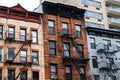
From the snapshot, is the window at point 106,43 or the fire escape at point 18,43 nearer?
the fire escape at point 18,43

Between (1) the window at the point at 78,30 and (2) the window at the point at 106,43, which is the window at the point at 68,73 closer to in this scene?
(1) the window at the point at 78,30

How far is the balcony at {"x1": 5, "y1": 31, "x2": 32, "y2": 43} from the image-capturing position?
4237 cm

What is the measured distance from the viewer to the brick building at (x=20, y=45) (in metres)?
41.5

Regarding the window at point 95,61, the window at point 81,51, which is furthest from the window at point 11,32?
the window at point 95,61

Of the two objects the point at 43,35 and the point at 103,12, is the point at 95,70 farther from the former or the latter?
the point at 103,12

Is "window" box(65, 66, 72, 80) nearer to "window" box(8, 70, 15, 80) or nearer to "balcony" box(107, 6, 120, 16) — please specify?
"window" box(8, 70, 15, 80)

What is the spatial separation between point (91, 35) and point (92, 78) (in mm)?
7909

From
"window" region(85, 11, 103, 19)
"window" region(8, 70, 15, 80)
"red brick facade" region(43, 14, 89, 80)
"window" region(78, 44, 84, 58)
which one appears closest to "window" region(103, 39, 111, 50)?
"red brick facade" region(43, 14, 89, 80)

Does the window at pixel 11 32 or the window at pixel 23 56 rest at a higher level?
the window at pixel 11 32

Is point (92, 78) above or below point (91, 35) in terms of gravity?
below

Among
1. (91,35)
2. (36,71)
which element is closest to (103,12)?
(91,35)

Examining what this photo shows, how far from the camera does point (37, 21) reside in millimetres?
46344

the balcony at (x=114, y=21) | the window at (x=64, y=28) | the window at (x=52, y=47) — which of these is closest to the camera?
the window at (x=52, y=47)

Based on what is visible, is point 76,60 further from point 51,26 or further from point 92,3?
point 92,3
